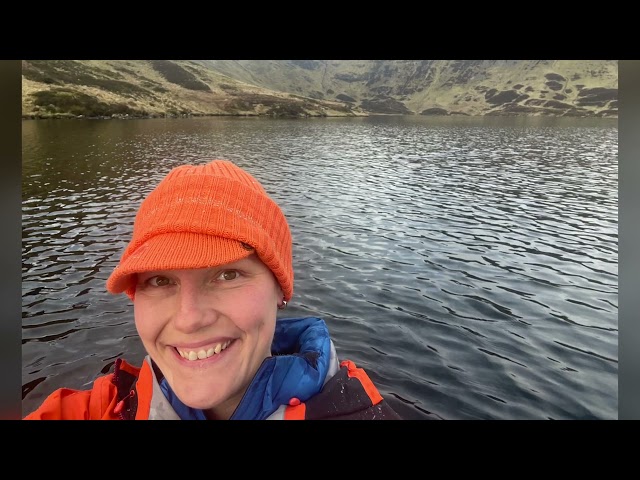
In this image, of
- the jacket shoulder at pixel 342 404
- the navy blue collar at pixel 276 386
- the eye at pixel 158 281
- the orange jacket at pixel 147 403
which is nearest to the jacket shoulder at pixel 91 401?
the orange jacket at pixel 147 403

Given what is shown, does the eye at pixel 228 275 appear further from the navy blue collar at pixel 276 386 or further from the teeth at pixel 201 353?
the navy blue collar at pixel 276 386

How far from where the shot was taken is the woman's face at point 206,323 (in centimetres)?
212

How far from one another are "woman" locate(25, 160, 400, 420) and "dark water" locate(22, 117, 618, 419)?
593 centimetres

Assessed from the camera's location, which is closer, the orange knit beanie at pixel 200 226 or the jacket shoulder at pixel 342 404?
the orange knit beanie at pixel 200 226

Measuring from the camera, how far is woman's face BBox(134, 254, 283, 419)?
2.12 meters

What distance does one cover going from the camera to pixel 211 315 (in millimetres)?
2145

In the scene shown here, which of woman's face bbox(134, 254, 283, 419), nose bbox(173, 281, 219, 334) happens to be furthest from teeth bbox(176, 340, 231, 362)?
nose bbox(173, 281, 219, 334)

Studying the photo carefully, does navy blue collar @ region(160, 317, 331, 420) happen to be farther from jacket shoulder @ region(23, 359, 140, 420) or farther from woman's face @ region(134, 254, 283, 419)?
jacket shoulder @ region(23, 359, 140, 420)

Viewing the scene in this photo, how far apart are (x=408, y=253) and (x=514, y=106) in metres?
200

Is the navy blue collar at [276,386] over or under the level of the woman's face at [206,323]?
under

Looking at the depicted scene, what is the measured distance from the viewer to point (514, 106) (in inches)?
7657
